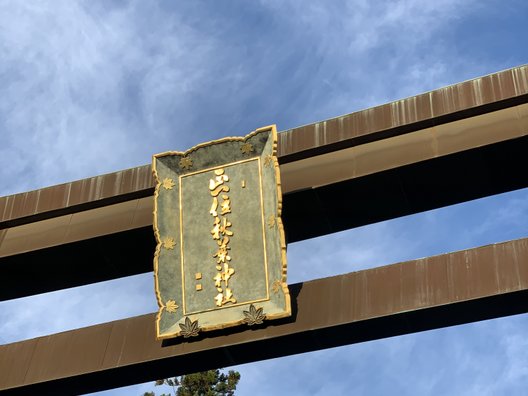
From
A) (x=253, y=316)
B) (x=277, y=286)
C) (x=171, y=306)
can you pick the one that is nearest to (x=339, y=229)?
(x=277, y=286)

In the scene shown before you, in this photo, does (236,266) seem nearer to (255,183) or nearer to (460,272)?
(255,183)

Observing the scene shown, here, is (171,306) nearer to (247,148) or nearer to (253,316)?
(253,316)

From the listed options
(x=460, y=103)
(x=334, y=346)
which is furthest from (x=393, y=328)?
(x=460, y=103)

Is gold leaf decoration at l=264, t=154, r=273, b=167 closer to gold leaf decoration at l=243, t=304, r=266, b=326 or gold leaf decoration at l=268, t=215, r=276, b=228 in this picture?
gold leaf decoration at l=268, t=215, r=276, b=228

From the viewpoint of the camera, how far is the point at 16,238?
12.6 metres

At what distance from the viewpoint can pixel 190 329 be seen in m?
10.9

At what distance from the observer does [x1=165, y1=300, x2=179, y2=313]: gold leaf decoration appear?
11.1 meters

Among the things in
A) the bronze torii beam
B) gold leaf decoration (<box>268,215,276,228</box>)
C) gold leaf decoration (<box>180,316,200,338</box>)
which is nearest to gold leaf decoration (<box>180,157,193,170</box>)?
gold leaf decoration (<box>268,215,276,228</box>)

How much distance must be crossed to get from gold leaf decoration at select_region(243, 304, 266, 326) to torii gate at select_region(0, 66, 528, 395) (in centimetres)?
13

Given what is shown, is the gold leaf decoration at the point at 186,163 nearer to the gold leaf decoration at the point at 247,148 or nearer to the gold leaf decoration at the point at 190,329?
the gold leaf decoration at the point at 247,148

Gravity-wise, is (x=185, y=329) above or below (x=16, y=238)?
below

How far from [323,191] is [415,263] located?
139 cm

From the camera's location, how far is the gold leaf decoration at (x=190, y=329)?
35.7 feet

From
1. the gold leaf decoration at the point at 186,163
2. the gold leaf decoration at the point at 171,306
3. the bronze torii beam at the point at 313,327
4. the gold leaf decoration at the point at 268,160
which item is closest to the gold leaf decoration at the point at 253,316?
the bronze torii beam at the point at 313,327
